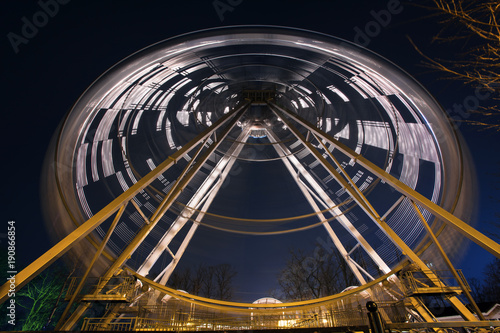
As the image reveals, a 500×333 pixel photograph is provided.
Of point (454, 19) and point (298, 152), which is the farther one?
point (298, 152)

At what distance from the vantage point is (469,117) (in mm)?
5070

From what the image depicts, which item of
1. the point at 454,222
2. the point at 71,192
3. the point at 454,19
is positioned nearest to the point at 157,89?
the point at 71,192

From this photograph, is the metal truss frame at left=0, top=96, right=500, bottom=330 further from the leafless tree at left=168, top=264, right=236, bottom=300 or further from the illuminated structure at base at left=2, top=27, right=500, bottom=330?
the leafless tree at left=168, top=264, right=236, bottom=300

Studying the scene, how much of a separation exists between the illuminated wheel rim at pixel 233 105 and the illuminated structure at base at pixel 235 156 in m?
0.07

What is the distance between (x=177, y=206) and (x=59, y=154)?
749 centimetres

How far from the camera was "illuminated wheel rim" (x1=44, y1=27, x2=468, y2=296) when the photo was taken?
27.9 feet

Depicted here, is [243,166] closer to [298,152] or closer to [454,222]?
[298,152]

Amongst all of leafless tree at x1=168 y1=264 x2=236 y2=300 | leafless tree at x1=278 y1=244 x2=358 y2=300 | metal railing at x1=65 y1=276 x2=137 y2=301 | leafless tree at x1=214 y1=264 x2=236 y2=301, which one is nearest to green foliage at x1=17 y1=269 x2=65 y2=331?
leafless tree at x1=168 y1=264 x2=236 y2=300

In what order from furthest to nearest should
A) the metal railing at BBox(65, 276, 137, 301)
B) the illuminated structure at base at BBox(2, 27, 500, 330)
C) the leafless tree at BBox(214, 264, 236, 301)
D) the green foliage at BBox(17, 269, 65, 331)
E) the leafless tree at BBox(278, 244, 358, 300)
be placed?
the leafless tree at BBox(214, 264, 236, 301) → the leafless tree at BBox(278, 244, 358, 300) → the green foliage at BBox(17, 269, 65, 331) → the illuminated structure at base at BBox(2, 27, 500, 330) → the metal railing at BBox(65, 276, 137, 301)

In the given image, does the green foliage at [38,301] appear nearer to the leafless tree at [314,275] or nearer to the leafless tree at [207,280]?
the leafless tree at [207,280]

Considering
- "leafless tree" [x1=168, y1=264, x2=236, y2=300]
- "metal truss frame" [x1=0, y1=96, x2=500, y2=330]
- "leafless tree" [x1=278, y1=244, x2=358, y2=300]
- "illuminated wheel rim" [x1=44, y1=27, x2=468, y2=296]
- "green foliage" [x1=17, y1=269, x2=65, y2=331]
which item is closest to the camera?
"metal truss frame" [x1=0, y1=96, x2=500, y2=330]

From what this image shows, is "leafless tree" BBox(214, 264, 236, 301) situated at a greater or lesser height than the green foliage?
greater

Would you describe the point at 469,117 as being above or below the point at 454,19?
below

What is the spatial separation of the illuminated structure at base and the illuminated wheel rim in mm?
A: 65
